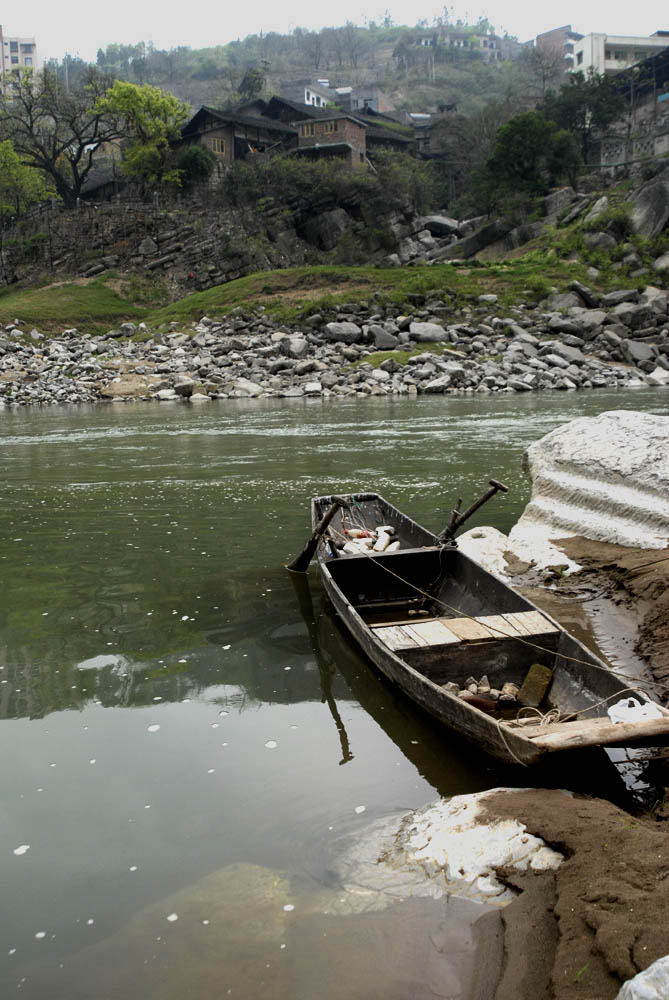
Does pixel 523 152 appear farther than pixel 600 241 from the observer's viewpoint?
Yes

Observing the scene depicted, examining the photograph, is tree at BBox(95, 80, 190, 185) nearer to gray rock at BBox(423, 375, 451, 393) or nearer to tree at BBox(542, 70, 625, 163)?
tree at BBox(542, 70, 625, 163)

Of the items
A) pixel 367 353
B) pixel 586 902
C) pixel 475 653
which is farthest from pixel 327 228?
pixel 586 902

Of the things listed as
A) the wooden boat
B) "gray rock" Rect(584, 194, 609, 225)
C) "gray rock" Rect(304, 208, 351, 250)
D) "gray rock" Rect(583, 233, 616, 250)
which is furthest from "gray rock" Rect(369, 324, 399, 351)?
the wooden boat

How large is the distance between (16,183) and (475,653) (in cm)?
6039

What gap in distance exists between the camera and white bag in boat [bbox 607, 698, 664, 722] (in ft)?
14.5

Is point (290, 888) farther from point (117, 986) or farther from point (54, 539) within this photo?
point (54, 539)

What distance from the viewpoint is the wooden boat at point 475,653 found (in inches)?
177

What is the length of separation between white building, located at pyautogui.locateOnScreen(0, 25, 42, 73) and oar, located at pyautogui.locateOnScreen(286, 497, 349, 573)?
13883 centimetres

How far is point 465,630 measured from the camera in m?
6.19

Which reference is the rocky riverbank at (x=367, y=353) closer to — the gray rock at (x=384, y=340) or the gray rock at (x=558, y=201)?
the gray rock at (x=384, y=340)

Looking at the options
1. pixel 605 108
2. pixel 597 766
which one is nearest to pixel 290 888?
pixel 597 766

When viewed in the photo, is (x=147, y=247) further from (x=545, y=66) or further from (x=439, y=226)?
(x=545, y=66)

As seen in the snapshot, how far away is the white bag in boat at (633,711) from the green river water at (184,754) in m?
0.84

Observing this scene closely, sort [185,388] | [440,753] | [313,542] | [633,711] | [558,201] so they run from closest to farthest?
[633,711] → [440,753] → [313,542] → [185,388] → [558,201]
